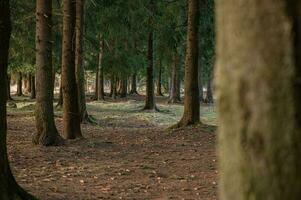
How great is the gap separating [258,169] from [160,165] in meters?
8.72

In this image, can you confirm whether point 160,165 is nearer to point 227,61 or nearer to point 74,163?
point 74,163

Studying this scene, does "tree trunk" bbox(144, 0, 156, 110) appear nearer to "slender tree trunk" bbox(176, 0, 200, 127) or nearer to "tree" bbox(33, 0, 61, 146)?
"slender tree trunk" bbox(176, 0, 200, 127)

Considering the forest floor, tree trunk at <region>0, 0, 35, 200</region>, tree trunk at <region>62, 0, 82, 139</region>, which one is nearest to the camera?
tree trunk at <region>0, 0, 35, 200</region>

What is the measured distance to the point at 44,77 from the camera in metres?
12.7

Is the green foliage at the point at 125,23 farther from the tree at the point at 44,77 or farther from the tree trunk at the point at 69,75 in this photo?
the tree at the point at 44,77

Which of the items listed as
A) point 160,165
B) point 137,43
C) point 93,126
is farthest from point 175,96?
point 160,165

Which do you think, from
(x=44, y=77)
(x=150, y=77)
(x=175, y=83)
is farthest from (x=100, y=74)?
(x=44, y=77)

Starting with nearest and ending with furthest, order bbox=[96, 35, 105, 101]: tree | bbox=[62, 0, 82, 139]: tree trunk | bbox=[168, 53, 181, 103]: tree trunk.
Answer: bbox=[62, 0, 82, 139]: tree trunk, bbox=[96, 35, 105, 101]: tree, bbox=[168, 53, 181, 103]: tree trunk

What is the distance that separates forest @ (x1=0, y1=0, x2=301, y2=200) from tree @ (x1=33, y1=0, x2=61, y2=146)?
25 mm

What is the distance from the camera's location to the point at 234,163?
2.31 m

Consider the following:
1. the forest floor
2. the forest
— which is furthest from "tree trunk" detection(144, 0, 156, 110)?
the forest floor

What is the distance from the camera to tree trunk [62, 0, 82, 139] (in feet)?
46.4

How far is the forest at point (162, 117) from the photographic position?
2207 mm

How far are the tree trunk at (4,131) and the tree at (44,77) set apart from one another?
6.24m
